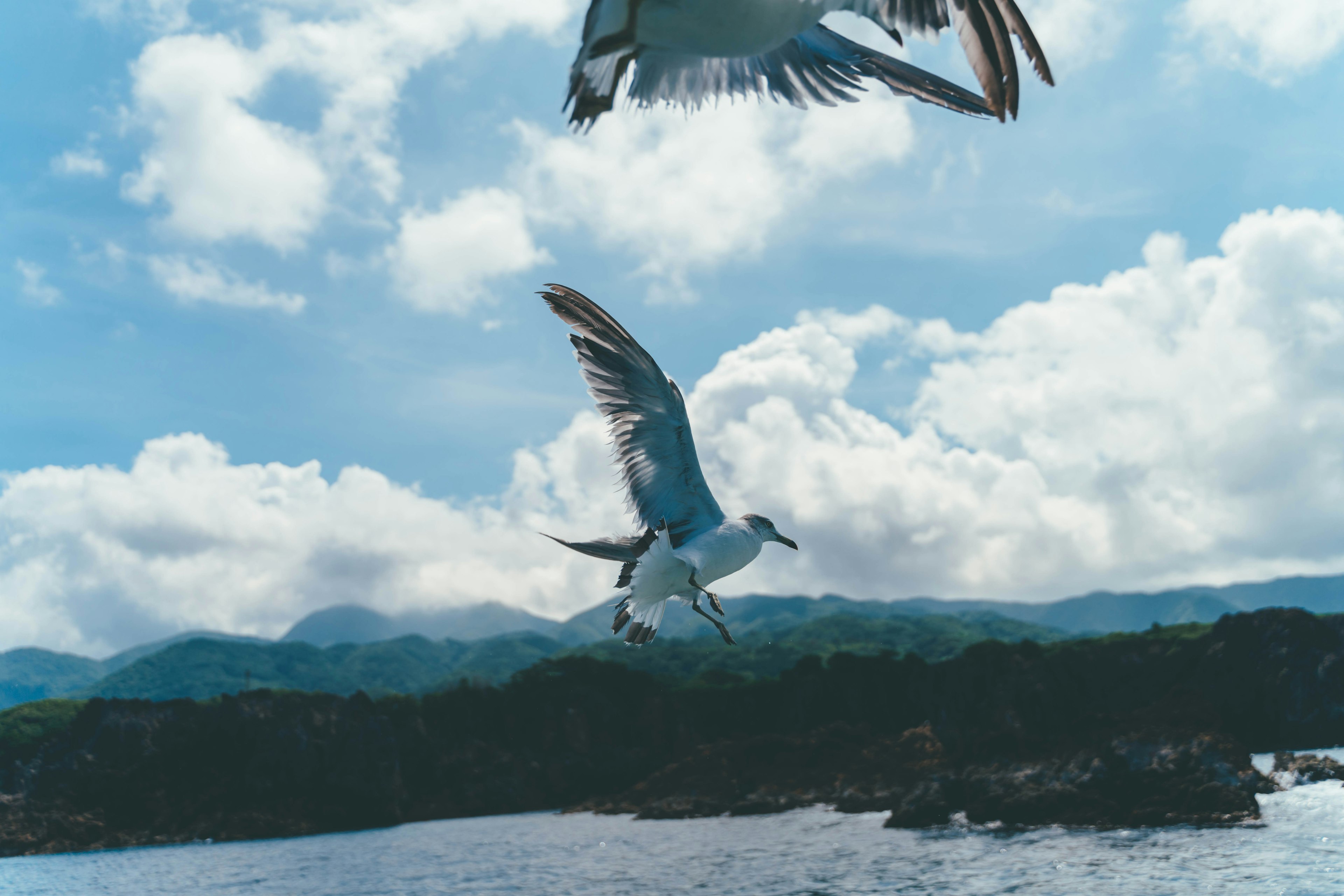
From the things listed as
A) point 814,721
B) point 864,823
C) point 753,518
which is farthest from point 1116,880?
point 814,721

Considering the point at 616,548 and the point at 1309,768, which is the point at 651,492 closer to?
the point at 616,548

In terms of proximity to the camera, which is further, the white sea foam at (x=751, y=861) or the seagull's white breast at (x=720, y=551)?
the white sea foam at (x=751, y=861)

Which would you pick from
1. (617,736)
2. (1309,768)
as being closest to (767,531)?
(1309,768)

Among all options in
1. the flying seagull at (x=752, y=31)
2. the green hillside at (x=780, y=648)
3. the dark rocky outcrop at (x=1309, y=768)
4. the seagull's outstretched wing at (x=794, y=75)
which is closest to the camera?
the flying seagull at (x=752, y=31)

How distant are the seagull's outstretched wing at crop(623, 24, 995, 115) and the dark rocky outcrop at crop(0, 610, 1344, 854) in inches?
2201

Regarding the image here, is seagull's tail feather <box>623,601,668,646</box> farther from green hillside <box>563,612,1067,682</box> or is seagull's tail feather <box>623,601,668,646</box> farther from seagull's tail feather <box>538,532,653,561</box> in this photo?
green hillside <box>563,612,1067,682</box>

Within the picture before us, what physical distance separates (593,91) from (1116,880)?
3474 cm

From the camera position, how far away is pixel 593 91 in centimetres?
239

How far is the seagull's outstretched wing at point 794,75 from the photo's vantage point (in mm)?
3334

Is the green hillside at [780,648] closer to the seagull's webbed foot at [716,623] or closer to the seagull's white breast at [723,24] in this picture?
the seagull's webbed foot at [716,623]

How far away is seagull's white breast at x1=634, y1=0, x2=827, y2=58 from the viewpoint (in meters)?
2.35

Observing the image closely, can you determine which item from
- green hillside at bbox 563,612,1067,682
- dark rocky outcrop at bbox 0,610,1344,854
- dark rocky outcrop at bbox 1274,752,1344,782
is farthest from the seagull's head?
green hillside at bbox 563,612,1067,682

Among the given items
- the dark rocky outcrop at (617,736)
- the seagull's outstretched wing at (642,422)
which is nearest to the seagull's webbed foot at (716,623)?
the seagull's outstretched wing at (642,422)

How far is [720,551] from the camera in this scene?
496 centimetres
